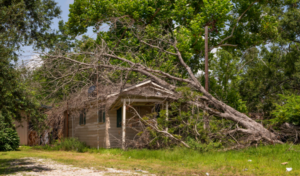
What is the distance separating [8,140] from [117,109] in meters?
6.37

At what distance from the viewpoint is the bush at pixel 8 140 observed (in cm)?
1731

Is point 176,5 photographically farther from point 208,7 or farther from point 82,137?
point 82,137

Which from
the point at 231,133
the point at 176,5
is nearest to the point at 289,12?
the point at 176,5

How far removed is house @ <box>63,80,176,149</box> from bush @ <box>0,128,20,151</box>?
341 centimetres

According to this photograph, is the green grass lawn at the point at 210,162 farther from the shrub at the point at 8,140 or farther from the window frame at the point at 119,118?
the shrub at the point at 8,140

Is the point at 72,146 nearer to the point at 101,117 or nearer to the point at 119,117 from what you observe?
the point at 101,117

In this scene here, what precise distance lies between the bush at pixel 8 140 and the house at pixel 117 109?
341 cm

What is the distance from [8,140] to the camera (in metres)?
17.5

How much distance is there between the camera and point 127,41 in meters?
21.0

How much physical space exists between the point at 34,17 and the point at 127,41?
8.23 meters

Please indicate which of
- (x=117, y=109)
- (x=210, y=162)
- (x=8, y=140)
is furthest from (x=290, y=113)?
(x=8, y=140)

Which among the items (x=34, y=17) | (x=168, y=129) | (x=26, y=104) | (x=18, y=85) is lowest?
(x=168, y=129)

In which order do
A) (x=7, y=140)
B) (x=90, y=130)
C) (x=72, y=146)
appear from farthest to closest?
(x=90, y=130) < (x=7, y=140) < (x=72, y=146)

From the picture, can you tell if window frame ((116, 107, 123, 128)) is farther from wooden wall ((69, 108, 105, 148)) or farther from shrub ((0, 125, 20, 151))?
shrub ((0, 125, 20, 151))
